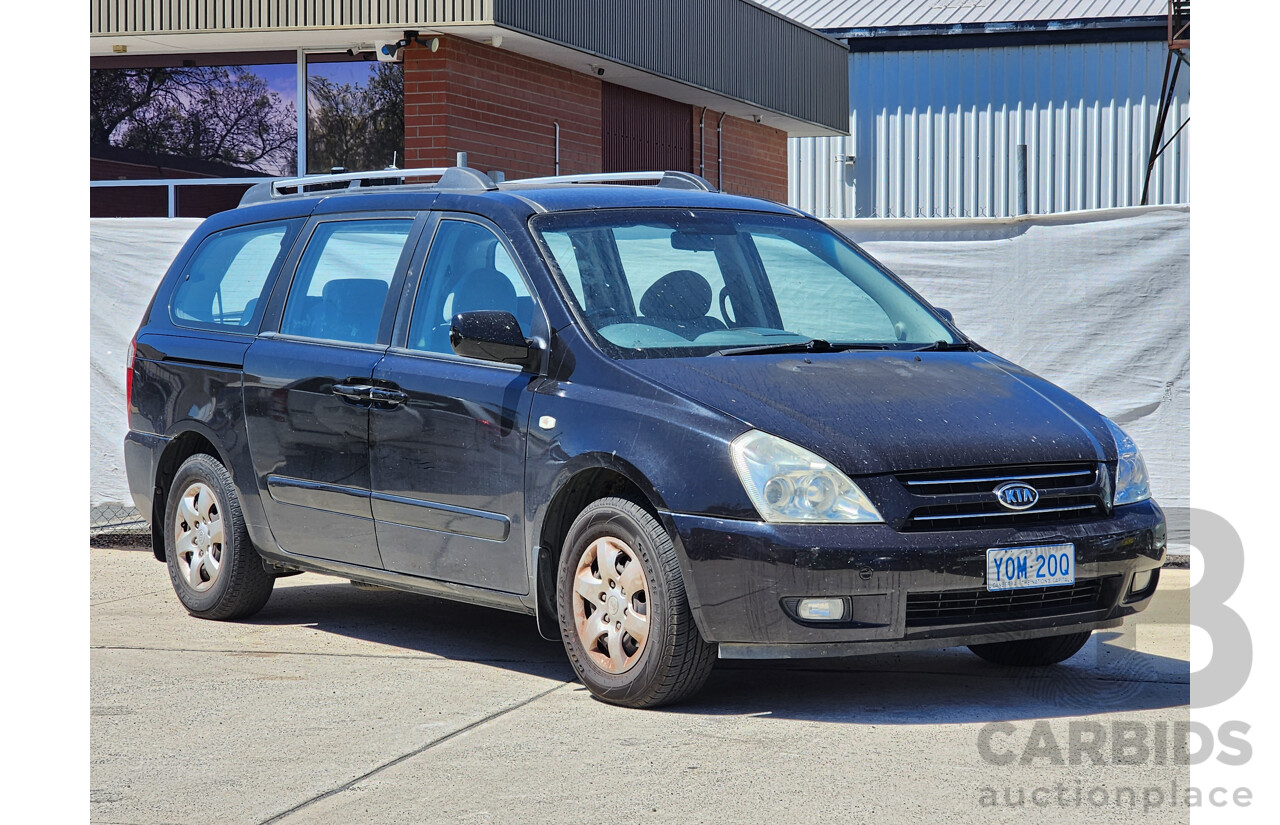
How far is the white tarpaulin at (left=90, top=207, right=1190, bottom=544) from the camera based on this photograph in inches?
349

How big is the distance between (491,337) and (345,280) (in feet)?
4.33

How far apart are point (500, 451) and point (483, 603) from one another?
24.9 inches

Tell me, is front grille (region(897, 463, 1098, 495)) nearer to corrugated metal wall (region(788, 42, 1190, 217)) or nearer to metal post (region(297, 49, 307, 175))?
metal post (region(297, 49, 307, 175))

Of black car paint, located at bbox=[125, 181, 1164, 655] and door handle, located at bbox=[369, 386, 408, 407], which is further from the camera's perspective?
door handle, located at bbox=[369, 386, 408, 407]

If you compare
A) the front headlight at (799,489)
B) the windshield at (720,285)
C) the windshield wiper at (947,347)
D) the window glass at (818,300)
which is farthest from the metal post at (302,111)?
the front headlight at (799,489)

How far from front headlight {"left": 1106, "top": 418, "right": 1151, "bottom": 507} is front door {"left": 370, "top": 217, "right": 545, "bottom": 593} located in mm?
2110

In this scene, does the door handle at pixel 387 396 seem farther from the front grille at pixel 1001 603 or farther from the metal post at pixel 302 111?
the metal post at pixel 302 111

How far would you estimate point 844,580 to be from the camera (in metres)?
5.14

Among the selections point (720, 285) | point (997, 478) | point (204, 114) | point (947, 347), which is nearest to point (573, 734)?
point (997, 478)

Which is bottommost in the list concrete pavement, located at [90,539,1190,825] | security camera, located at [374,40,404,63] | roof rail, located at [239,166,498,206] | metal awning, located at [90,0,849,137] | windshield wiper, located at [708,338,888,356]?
concrete pavement, located at [90,539,1190,825]

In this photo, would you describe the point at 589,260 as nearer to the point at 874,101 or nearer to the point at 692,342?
the point at 692,342

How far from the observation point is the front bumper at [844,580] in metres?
5.14

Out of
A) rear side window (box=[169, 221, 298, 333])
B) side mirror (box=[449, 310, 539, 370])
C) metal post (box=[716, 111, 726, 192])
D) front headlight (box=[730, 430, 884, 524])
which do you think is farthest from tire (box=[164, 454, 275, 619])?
metal post (box=[716, 111, 726, 192])

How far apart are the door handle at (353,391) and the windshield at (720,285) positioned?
97 cm
